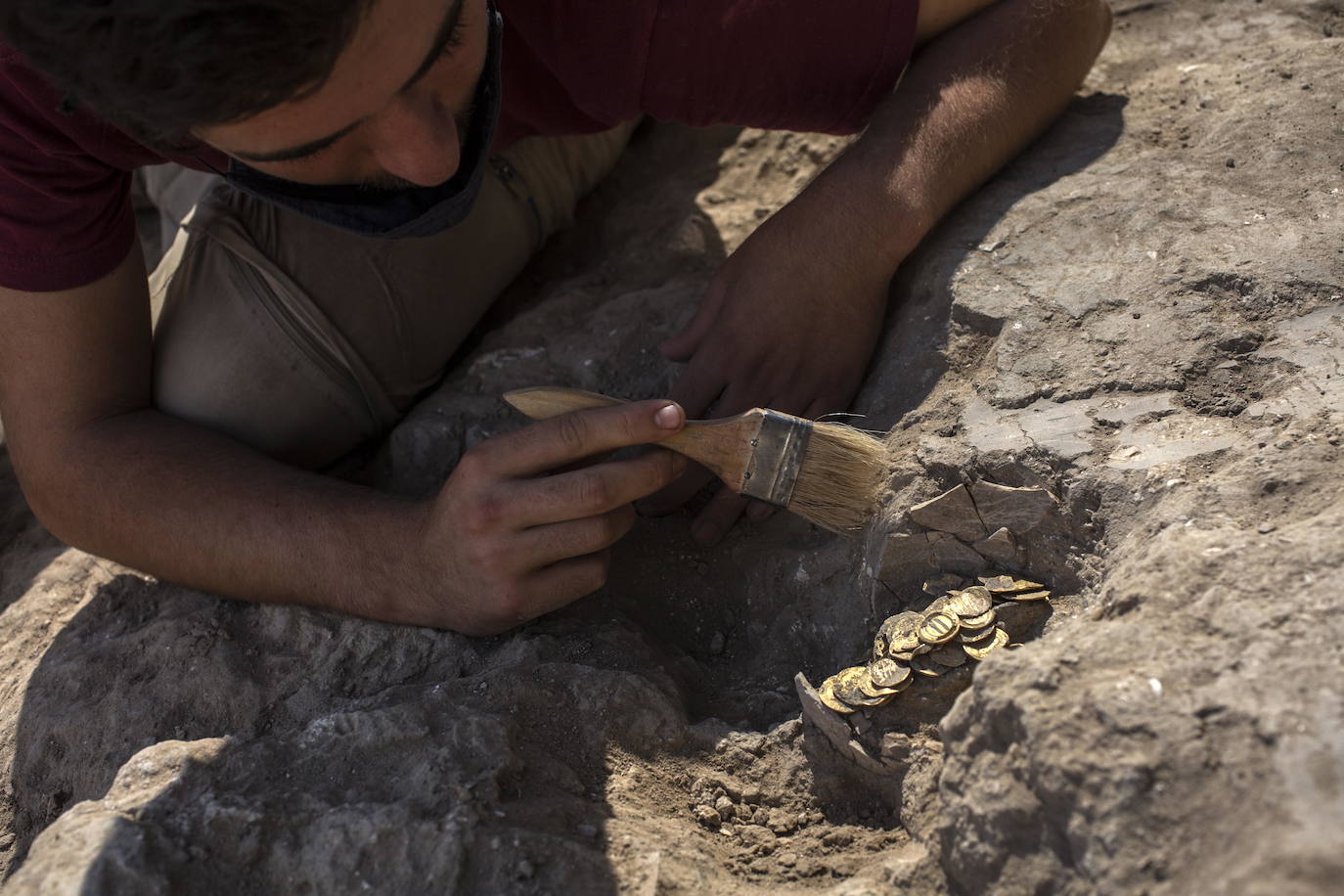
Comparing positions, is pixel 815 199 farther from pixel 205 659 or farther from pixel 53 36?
pixel 205 659

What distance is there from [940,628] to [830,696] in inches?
8.2

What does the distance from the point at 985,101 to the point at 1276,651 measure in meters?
1.38

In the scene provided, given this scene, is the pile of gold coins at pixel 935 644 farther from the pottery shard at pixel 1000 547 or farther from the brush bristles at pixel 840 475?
the brush bristles at pixel 840 475

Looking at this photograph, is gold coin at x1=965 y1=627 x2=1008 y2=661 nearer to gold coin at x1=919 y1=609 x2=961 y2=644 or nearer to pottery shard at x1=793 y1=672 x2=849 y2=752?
gold coin at x1=919 y1=609 x2=961 y2=644

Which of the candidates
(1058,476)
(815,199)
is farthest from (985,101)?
(1058,476)

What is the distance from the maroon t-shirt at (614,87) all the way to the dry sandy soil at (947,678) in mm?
423

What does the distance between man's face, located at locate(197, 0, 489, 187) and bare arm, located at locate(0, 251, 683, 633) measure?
521mm

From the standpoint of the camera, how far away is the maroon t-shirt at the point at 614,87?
1.91 m

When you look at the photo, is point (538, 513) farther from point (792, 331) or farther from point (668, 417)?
point (792, 331)

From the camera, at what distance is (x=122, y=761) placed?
1.88m

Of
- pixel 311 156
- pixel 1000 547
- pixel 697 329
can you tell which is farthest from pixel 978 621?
pixel 311 156

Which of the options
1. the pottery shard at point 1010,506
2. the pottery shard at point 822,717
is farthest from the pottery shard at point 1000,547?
the pottery shard at point 822,717

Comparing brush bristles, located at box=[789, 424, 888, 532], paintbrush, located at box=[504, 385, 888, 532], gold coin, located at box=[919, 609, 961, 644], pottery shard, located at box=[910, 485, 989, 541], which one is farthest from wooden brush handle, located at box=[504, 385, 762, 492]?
gold coin, located at box=[919, 609, 961, 644]

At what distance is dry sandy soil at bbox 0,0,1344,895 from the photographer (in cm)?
116
